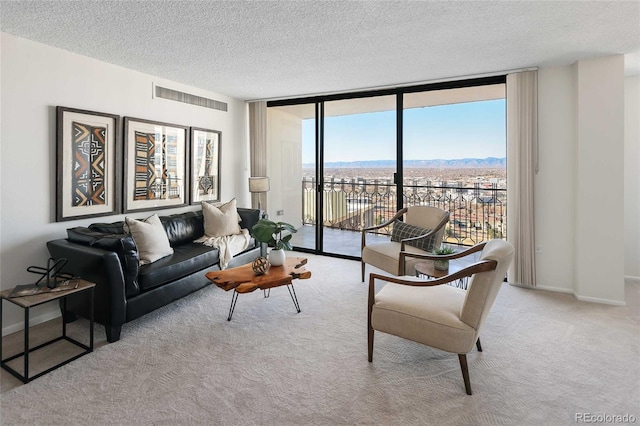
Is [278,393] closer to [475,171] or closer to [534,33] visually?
[534,33]

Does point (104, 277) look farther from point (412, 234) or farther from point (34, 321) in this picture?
point (412, 234)

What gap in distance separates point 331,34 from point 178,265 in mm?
2558

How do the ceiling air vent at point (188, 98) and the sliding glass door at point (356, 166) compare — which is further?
the sliding glass door at point (356, 166)

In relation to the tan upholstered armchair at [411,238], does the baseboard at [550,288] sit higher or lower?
lower

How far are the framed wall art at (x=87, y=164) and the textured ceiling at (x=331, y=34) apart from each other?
0.66 meters

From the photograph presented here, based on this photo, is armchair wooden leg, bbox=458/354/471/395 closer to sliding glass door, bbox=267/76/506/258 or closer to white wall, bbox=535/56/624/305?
white wall, bbox=535/56/624/305

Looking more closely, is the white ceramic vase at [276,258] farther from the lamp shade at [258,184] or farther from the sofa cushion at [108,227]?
the lamp shade at [258,184]

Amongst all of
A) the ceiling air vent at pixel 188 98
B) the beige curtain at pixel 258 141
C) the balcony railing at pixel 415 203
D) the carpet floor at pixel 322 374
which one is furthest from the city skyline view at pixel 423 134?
the carpet floor at pixel 322 374

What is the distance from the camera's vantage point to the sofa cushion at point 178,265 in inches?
119

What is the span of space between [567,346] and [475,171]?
116 inches

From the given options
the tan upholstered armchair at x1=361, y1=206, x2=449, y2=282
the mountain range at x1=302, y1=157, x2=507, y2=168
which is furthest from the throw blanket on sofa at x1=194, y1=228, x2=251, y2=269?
the mountain range at x1=302, y1=157, x2=507, y2=168

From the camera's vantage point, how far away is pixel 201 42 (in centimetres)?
309

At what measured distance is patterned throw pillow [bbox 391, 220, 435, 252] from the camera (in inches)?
150

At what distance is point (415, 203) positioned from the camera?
220 inches
